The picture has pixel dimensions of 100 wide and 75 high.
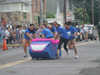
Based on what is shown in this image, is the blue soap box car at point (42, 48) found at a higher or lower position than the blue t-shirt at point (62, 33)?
lower

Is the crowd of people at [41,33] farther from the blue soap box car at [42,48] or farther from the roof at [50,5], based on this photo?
the roof at [50,5]

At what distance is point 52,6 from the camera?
84.1 metres


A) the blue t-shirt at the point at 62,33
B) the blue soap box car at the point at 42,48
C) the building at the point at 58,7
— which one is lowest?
the blue soap box car at the point at 42,48

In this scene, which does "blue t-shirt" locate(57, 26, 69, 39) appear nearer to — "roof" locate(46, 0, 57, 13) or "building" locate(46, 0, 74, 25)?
"building" locate(46, 0, 74, 25)

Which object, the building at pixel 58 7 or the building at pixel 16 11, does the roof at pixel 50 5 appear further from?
the building at pixel 16 11

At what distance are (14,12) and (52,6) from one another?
150 feet

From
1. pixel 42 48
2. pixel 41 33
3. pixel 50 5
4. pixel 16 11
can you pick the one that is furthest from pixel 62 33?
pixel 50 5

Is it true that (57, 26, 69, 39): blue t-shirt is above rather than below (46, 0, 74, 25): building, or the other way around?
below

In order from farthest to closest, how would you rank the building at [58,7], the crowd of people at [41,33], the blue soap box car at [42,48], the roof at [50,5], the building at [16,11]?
the roof at [50,5] → the building at [58,7] → the building at [16,11] → the crowd of people at [41,33] → the blue soap box car at [42,48]

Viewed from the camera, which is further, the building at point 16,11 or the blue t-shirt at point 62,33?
the building at point 16,11

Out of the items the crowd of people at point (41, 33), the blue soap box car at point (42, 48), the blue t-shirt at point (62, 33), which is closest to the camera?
the blue soap box car at point (42, 48)

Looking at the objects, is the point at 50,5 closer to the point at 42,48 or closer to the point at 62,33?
the point at 62,33

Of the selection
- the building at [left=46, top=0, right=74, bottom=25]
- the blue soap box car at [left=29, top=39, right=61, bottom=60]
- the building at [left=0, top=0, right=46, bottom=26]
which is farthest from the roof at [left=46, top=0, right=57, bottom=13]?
the blue soap box car at [left=29, top=39, right=61, bottom=60]

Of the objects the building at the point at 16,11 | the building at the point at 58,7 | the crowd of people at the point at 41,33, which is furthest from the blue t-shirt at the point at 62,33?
the building at the point at 58,7
